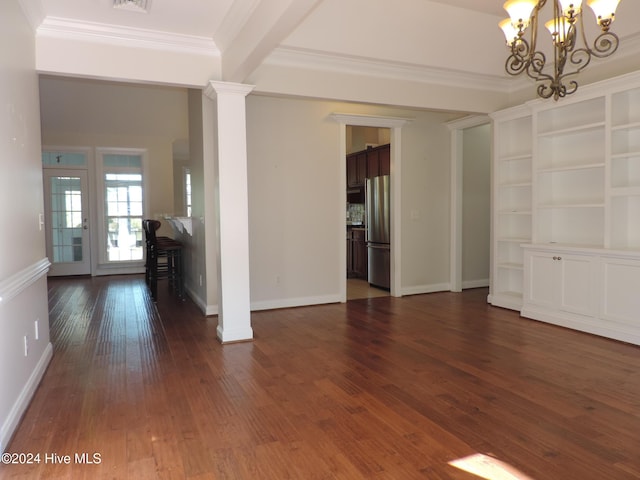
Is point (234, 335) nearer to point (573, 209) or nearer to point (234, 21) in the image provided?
point (234, 21)

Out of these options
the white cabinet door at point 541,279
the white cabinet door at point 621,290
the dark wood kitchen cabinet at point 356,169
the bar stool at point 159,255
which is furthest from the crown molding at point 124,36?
the white cabinet door at point 621,290

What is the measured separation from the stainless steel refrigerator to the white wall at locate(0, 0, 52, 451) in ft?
14.2

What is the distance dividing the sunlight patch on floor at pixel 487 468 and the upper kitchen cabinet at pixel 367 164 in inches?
195

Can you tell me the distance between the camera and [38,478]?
1.96m

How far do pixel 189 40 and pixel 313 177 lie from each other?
2.25 metres

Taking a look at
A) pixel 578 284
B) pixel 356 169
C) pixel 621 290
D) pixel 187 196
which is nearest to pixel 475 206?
pixel 356 169

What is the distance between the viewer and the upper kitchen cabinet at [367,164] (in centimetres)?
671

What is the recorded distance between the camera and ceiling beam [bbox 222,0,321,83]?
8.59 ft

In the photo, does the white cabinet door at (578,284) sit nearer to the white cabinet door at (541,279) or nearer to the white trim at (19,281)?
the white cabinet door at (541,279)

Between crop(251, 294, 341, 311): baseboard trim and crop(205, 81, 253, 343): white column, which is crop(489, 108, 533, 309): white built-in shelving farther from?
crop(205, 81, 253, 343): white column

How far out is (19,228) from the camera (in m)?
2.66

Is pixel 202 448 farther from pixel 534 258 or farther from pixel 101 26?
pixel 534 258

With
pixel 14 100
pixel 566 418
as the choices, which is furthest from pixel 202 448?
pixel 14 100

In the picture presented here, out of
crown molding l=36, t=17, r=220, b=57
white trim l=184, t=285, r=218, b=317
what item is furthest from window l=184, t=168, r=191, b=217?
crown molding l=36, t=17, r=220, b=57
